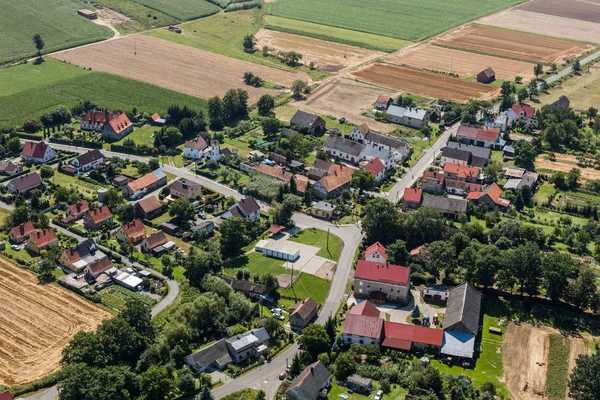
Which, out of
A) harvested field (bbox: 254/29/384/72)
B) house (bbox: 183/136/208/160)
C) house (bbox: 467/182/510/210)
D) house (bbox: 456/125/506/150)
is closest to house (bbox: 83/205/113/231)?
house (bbox: 183/136/208/160)

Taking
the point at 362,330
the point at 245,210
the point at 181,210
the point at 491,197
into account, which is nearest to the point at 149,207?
the point at 181,210

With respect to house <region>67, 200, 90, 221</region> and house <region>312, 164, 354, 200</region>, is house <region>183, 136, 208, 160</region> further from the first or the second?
house <region>312, 164, 354, 200</region>

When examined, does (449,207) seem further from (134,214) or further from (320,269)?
(134,214)

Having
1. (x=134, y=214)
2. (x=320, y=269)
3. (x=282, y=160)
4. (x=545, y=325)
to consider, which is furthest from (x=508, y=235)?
(x=134, y=214)

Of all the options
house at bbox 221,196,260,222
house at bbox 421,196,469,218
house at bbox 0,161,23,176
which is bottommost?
house at bbox 0,161,23,176

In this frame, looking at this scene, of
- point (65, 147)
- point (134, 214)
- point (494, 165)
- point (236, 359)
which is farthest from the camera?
point (65, 147)

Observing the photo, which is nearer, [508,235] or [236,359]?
[236,359]

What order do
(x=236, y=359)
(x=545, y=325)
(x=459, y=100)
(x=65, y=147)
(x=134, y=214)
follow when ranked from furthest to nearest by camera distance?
(x=459, y=100) < (x=65, y=147) < (x=134, y=214) < (x=545, y=325) < (x=236, y=359)
